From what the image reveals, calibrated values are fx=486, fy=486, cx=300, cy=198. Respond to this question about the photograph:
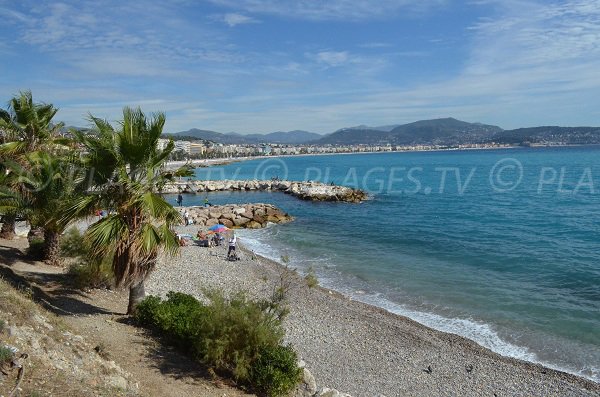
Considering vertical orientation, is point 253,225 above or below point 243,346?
below

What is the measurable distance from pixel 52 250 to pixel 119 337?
711 centimetres

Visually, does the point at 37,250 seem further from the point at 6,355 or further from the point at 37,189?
the point at 6,355

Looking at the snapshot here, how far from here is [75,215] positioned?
10039 mm

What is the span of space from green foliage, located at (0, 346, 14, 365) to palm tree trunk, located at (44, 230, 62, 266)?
960cm

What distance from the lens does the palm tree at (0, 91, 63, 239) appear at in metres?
14.7

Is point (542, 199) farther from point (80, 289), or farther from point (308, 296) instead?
point (80, 289)

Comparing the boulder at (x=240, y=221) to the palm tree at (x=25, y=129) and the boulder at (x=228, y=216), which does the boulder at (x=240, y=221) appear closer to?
the boulder at (x=228, y=216)

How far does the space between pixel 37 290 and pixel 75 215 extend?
3.15 m

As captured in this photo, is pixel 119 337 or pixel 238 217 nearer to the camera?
pixel 119 337


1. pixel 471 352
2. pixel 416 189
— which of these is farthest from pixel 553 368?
pixel 416 189

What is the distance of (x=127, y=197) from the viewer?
33.1 feet

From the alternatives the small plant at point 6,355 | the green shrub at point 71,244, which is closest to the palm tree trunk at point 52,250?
the green shrub at point 71,244

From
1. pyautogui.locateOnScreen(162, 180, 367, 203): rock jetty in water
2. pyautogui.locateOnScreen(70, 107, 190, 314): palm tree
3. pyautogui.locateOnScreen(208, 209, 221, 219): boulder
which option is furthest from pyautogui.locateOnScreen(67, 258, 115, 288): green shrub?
pyautogui.locateOnScreen(162, 180, 367, 203): rock jetty in water

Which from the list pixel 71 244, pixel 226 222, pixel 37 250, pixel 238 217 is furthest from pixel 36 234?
pixel 238 217
